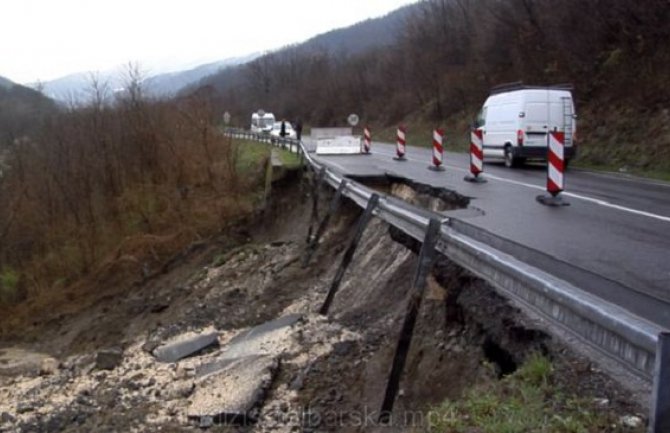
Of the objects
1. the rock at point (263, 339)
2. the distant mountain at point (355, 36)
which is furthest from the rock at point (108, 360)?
the distant mountain at point (355, 36)

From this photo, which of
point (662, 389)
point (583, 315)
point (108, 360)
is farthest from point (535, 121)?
point (662, 389)

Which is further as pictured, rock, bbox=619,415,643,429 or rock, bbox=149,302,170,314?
rock, bbox=149,302,170,314

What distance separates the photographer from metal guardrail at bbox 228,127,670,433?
3.14 meters

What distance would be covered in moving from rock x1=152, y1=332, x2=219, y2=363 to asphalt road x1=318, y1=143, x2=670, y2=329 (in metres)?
3.90

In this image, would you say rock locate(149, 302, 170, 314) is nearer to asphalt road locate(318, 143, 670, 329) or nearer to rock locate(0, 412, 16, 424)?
asphalt road locate(318, 143, 670, 329)

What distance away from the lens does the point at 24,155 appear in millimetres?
38062

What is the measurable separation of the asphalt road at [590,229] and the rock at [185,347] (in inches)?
154

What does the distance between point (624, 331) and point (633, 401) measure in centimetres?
83

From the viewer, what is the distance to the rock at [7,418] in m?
9.95

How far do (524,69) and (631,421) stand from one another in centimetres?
3654

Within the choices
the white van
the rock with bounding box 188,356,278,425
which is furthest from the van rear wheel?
the rock with bounding box 188,356,278,425

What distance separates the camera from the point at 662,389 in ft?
10.2

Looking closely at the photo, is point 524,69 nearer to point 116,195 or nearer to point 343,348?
point 116,195

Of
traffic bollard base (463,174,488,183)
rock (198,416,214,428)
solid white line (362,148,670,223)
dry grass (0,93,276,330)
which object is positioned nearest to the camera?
rock (198,416,214,428)
